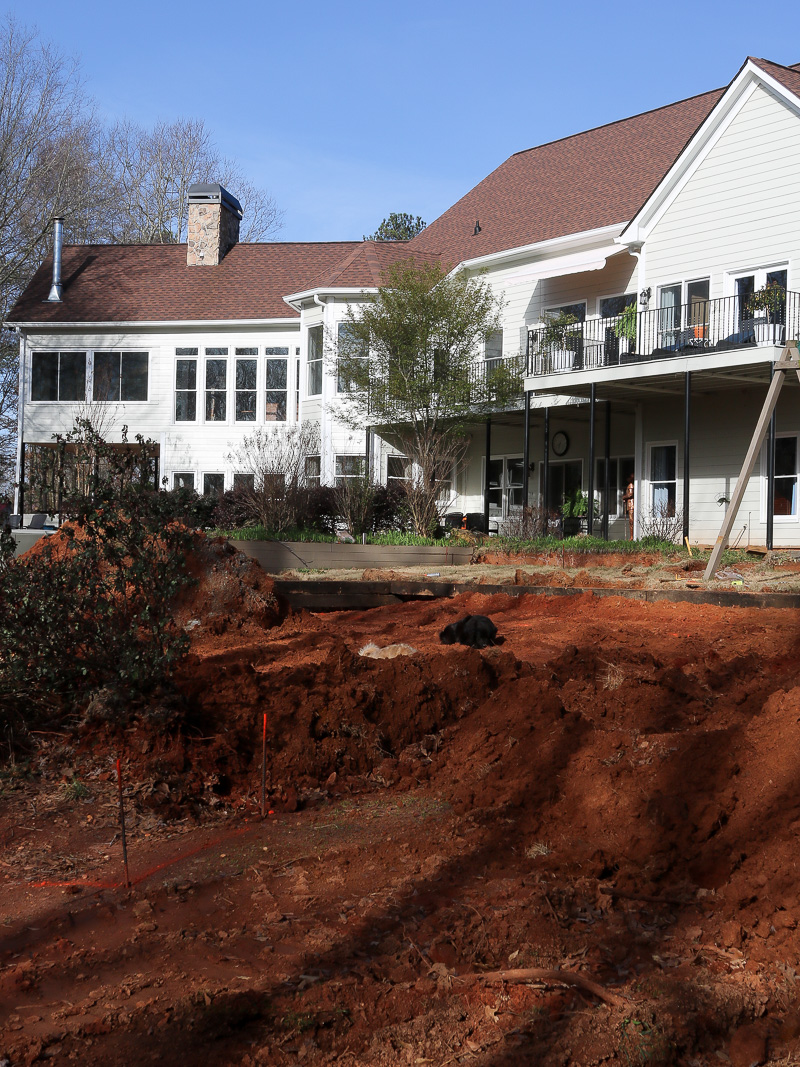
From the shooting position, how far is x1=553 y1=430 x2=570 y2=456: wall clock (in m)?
24.2

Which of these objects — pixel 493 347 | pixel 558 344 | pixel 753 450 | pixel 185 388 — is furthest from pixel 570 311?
pixel 185 388

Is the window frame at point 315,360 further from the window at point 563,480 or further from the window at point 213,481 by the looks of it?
the window at point 563,480

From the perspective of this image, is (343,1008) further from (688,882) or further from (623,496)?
(623,496)

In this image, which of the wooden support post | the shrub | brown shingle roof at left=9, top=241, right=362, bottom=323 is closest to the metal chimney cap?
brown shingle roof at left=9, top=241, right=362, bottom=323

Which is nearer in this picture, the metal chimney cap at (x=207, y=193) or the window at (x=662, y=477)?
the window at (x=662, y=477)

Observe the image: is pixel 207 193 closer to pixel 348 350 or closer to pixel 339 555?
pixel 348 350

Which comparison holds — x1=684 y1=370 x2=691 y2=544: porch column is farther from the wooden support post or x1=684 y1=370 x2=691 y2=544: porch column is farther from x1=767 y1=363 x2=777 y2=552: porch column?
the wooden support post

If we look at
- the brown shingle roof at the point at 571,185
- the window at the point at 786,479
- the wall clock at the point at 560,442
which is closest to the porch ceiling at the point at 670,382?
the window at the point at 786,479

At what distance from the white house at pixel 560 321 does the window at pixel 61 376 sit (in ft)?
0.20

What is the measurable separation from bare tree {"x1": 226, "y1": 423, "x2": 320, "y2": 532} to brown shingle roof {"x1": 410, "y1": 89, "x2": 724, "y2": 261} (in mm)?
6432

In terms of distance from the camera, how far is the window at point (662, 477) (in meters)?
20.8

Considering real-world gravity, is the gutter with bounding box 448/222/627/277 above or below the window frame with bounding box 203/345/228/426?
above

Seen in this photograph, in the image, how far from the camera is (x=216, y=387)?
28.6 m

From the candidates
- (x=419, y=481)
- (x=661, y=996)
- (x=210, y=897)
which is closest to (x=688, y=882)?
(x=661, y=996)
